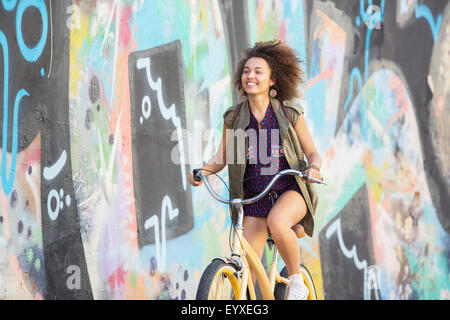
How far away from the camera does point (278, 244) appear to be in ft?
13.9

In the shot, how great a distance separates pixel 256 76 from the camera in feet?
14.1

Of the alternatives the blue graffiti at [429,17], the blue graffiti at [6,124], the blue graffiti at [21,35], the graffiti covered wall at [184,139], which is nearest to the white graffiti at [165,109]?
the graffiti covered wall at [184,139]

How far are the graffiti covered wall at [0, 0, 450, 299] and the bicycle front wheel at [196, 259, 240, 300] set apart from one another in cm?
148

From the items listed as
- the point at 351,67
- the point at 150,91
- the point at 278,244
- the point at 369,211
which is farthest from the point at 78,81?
the point at 369,211

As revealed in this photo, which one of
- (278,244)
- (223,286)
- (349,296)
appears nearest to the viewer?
(223,286)

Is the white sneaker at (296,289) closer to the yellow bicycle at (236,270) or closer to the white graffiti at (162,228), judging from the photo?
the yellow bicycle at (236,270)

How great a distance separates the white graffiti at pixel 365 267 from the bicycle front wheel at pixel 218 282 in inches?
132

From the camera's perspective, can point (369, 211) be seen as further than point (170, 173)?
Yes

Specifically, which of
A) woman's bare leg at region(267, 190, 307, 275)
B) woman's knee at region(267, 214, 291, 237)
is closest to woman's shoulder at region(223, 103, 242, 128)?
woman's bare leg at region(267, 190, 307, 275)

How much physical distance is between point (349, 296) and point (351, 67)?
8.32 ft

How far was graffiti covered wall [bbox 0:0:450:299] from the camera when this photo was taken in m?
4.59

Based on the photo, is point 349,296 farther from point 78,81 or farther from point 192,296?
point 78,81

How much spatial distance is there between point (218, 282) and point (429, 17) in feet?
18.6

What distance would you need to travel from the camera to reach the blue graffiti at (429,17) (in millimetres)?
7941
